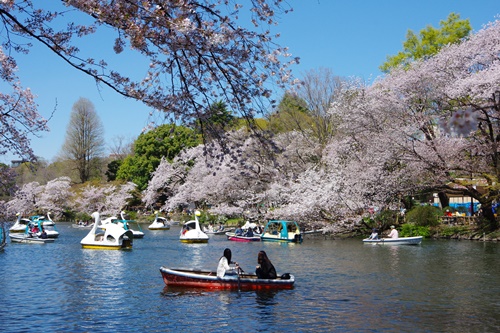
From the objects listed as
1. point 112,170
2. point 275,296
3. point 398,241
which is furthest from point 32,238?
point 112,170

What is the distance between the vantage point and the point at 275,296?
47.5 feet

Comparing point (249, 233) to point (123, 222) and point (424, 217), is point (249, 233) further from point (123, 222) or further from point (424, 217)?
point (424, 217)

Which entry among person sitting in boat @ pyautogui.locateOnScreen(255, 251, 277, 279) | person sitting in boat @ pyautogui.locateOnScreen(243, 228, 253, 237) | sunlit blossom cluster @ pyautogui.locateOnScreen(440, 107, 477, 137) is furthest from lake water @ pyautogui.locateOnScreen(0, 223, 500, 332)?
person sitting in boat @ pyautogui.locateOnScreen(243, 228, 253, 237)

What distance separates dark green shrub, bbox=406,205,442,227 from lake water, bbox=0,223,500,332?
25.4 ft

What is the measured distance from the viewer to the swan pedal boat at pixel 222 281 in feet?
49.6

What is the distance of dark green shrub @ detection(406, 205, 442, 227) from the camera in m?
A: 32.3

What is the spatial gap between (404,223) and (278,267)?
619 inches

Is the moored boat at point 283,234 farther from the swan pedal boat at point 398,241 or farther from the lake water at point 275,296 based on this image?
the lake water at point 275,296

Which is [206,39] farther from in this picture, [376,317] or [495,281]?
[495,281]

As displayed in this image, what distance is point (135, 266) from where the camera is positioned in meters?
20.9

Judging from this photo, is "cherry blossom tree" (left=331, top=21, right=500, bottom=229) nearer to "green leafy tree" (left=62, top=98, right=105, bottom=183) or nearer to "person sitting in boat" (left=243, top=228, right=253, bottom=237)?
"person sitting in boat" (left=243, top=228, right=253, bottom=237)

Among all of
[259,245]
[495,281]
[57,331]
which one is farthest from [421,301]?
[259,245]

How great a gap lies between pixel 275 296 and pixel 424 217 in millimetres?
20453

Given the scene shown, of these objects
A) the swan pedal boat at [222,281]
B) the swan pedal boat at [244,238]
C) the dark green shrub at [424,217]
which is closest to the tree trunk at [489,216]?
the dark green shrub at [424,217]
